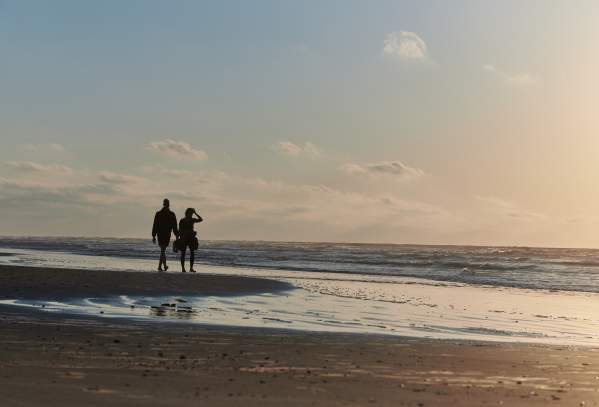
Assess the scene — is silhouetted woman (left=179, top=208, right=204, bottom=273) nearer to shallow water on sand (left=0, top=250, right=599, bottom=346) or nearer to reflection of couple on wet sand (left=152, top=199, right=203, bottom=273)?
reflection of couple on wet sand (left=152, top=199, right=203, bottom=273)

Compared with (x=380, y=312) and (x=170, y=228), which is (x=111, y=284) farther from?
(x=380, y=312)

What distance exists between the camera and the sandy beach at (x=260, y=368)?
618cm

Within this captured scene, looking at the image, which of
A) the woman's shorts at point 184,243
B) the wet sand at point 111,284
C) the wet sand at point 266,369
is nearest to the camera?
the wet sand at point 266,369

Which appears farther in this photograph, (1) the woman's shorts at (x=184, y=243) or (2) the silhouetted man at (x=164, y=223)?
(1) the woman's shorts at (x=184, y=243)

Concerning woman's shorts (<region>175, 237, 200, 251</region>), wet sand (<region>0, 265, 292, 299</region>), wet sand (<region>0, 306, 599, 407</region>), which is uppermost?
woman's shorts (<region>175, 237, 200, 251</region>)

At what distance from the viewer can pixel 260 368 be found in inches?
298

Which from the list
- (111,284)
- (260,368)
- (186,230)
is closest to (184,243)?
(186,230)

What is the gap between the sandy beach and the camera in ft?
20.3

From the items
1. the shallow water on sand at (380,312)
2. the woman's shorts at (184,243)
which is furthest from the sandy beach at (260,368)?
the woman's shorts at (184,243)

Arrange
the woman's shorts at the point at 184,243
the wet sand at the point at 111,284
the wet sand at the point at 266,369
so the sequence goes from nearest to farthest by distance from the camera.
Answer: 1. the wet sand at the point at 266,369
2. the wet sand at the point at 111,284
3. the woman's shorts at the point at 184,243

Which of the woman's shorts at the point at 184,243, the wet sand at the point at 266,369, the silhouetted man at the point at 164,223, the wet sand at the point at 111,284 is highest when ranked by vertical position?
the silhouetted man at the point at 164,223

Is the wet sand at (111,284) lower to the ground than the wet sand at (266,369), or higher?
higher

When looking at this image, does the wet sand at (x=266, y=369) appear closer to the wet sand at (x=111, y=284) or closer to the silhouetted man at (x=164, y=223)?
the wet sand at (x=111, y=284)

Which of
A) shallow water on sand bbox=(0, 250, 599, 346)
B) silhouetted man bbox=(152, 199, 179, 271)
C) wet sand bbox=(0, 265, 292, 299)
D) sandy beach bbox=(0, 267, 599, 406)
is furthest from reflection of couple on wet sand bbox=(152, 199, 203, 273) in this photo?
sandy beach bbox=(0, 267, 599, 406)
